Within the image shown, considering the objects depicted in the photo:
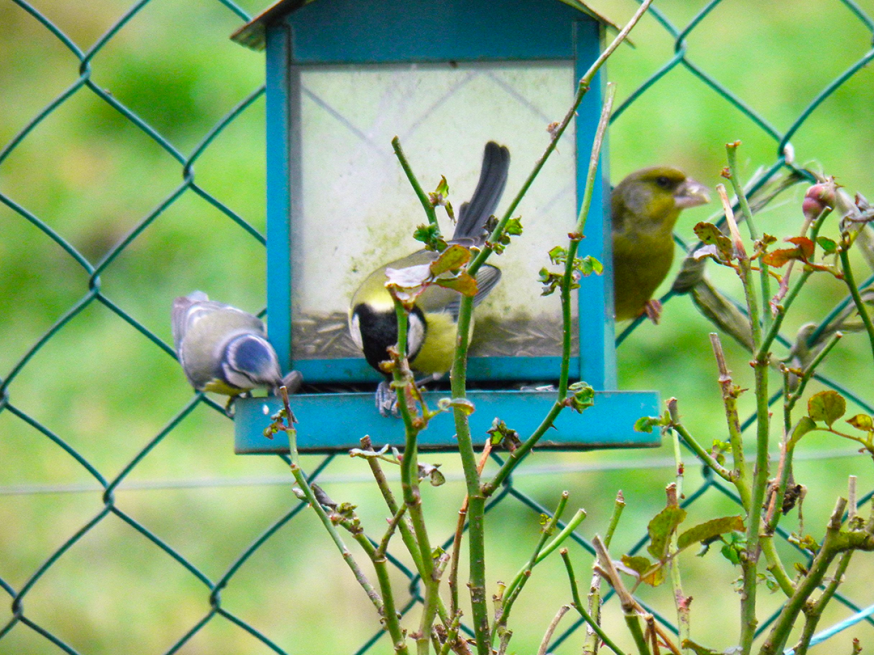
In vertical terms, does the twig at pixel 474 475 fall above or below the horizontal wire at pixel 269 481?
below

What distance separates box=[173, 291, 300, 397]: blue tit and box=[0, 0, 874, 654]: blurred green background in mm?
452

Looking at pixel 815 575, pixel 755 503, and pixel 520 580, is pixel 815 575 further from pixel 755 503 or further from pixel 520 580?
pixel 520 580

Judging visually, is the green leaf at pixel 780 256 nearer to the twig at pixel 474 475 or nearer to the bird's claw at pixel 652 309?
the twig at pixel 474 475

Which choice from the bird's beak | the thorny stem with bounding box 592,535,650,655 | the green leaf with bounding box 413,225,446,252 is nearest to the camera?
the thorny stem with bounding box 592,535,650,655

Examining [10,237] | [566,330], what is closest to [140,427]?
[10,237]

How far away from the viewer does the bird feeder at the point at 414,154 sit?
1535 millimetres

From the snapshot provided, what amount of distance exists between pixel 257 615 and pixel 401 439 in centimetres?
159

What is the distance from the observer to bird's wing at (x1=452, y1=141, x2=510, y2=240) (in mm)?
1524

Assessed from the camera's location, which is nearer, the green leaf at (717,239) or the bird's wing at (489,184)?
the green leaf at (717,239)

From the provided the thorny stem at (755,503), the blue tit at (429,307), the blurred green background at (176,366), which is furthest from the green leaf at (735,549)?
the blurred green background at (176,366)

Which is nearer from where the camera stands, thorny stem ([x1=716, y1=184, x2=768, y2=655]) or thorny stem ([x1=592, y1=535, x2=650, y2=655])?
thorny stem ([x1=592, y1=535, x2=650, y2=655])

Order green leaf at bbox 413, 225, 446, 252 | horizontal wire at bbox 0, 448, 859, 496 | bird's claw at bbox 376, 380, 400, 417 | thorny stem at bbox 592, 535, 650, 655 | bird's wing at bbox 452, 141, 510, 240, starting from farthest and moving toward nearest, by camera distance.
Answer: horizontal wire at bbox 0, 448, 859, 496
bird's wing at bbox 452, 141, 510, 240
bird's claw at bbox 376, 380, 400, 417
green leaf at bbox 413, 225, 446, 252
thorny stem at bbox 592, 535, 650, 655

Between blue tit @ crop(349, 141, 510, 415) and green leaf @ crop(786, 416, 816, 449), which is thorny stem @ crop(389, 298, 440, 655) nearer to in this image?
green leaf @ crop(786, 416, 816, 449)

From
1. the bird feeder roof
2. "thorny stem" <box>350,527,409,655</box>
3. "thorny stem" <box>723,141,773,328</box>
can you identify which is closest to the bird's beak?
the bird feeder roof
